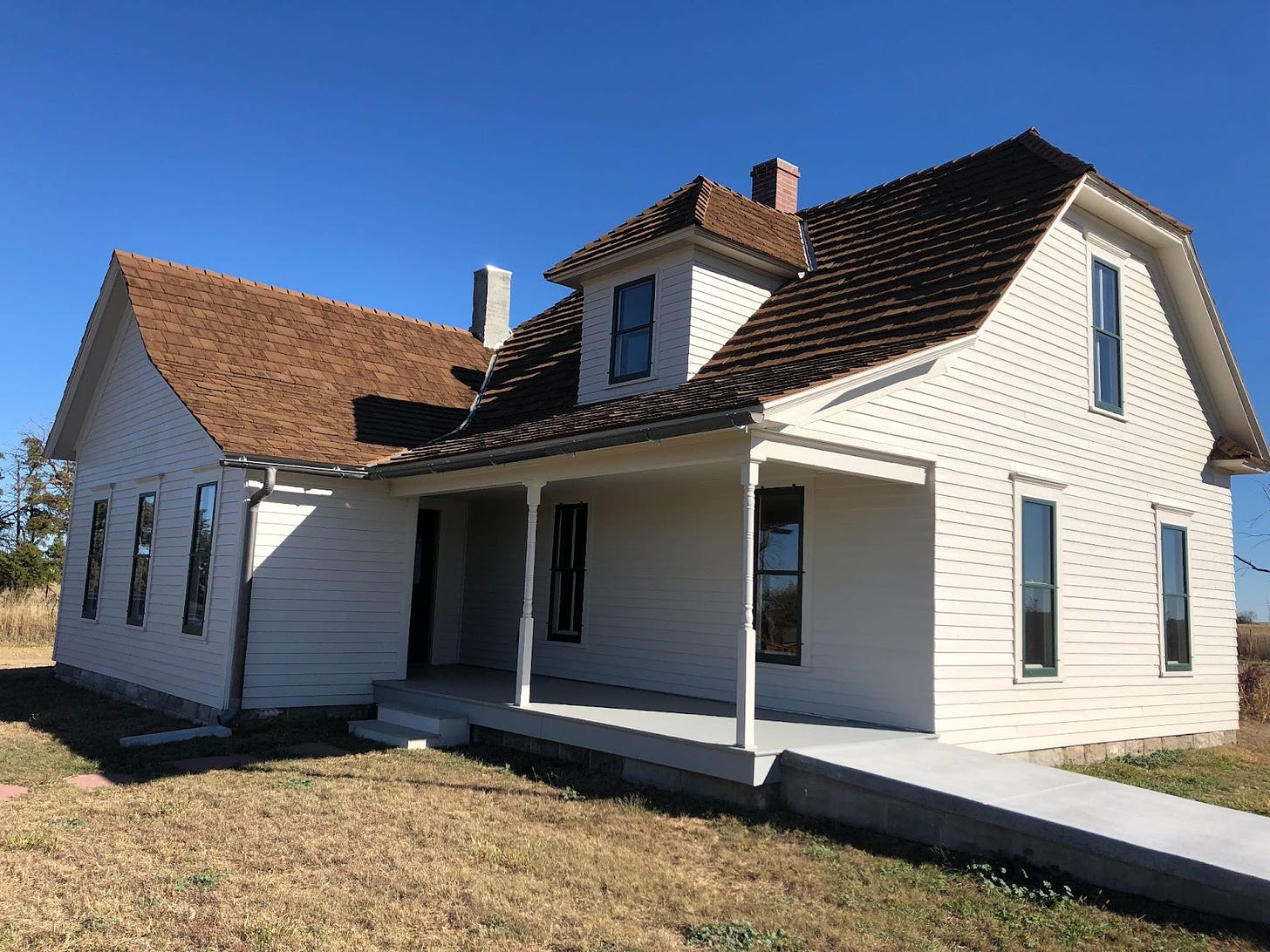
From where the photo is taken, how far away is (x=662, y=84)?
1520 centimetres

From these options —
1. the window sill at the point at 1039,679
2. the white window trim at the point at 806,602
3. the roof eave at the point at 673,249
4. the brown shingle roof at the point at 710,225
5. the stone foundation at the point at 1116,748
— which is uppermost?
the brown shingle roof at the point at 710,225

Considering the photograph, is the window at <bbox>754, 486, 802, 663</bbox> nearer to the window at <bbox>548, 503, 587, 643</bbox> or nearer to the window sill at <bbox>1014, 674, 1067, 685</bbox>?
the window sill at <bbox>1014, 674, 1067, 685</bbox>

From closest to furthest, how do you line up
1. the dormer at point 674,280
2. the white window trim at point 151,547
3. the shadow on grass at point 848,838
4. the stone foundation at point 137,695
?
the shadow on grass at point 848,838 → the dormer at point 674,280 → the stone foundation at point 137,695 → the white window trim at point 151,547

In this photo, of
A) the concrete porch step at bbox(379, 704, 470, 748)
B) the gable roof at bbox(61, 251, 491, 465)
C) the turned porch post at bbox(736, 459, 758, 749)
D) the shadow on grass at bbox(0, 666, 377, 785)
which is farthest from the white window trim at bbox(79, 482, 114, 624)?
the turned porch post at bbox(736, 459, 758, 749)

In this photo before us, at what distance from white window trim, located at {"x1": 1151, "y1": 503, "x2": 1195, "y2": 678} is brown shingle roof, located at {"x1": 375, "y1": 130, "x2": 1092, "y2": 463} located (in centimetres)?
425

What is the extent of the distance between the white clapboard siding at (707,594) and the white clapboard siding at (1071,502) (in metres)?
0.42

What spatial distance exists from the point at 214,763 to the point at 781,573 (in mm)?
5747

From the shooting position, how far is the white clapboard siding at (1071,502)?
8789mm

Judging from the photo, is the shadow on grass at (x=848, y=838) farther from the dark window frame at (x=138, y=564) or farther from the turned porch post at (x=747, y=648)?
the dark window frame at (x=138, y=564)

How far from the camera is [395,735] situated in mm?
10141

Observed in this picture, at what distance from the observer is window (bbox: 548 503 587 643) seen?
12453 millimetres

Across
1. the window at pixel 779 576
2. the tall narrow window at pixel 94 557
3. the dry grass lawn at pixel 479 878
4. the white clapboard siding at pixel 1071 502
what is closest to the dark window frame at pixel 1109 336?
the white clapboard siding at pixel 1071 502

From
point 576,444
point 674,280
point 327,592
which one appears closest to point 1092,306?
point 674,280

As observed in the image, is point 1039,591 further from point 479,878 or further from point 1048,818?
point 479,878
